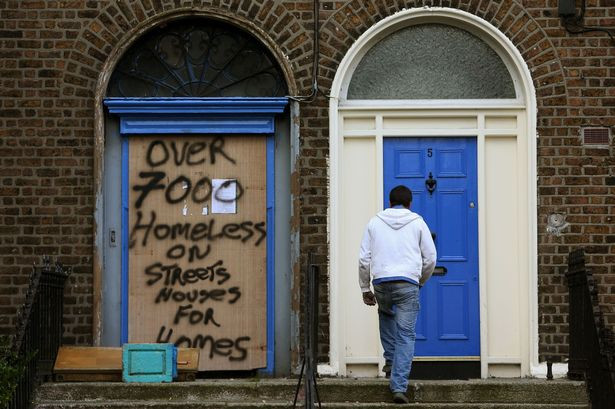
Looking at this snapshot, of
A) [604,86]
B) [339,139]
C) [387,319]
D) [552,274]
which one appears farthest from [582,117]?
[387,319]

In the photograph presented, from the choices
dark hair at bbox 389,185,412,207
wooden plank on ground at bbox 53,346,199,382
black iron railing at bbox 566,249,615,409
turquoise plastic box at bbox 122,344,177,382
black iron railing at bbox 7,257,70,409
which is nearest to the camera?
black iron railing at bbox 566,249,615,409

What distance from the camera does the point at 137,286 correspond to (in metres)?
11.3

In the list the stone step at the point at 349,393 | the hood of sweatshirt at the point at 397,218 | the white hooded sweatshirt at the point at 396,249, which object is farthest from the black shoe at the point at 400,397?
the hood of sweatshirt at the point at 397,218

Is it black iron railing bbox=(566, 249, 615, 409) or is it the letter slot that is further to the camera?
the letter slot

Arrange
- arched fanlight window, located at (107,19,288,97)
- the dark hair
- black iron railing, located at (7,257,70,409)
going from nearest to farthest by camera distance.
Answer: black iron railing, located at (7,257,70,409), the dark hair, arched fanlight window, located at (107,19,288,97)

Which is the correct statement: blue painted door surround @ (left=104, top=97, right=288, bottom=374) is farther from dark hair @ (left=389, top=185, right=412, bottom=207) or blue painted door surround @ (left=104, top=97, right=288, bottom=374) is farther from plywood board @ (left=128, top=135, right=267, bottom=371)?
dark hair @ (left=389, top=185, right=412, bottom=207)

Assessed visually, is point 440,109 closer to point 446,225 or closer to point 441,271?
point 446,225

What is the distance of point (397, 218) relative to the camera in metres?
9.52

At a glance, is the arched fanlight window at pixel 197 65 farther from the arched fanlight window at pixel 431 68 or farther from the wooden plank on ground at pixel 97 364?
the wooden plank on ground at pixel 97 364

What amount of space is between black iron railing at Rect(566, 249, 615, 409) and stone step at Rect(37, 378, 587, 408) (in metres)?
0.31

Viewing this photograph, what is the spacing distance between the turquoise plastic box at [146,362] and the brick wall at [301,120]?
1151mm

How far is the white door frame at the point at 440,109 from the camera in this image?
11102 millimetres

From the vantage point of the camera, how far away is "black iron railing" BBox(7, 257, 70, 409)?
9.33 metres

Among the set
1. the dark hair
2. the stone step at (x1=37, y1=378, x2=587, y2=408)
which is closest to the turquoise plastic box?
the stone step at (x1=37, y1=378, x2=587, y2=408)
